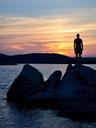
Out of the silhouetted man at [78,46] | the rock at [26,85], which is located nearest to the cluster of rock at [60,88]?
the rock at [26,85]

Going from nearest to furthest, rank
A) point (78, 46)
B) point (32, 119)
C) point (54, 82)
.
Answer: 1. point (32, 119)
2. point (78, 46)
3. point (54, 82)

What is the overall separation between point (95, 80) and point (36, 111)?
5.31 metres

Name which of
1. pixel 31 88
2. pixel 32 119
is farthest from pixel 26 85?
pixel 32 119

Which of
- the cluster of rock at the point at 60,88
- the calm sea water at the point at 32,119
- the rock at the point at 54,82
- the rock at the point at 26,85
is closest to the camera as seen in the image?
the calm sea water at the point at 32,119

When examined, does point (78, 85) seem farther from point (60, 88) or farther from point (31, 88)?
point (31, 88)

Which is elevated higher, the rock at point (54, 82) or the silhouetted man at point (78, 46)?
the silhouetted man at point (78, 46)

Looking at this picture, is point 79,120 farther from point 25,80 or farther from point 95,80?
point 25,80

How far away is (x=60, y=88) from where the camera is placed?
35.1 meters

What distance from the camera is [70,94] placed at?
33.6m

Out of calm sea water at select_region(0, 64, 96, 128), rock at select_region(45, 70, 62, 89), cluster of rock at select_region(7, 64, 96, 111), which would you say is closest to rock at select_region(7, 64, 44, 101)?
cluster of rock at select_region(7, 64, 96, 111)

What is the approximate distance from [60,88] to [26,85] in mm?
4298

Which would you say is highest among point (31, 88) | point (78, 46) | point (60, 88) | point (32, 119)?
point (78, 46)

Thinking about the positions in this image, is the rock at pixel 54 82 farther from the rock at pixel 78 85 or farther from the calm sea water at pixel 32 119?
the calm sea water at pixel 32 119

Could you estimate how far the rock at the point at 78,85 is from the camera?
109 feet
